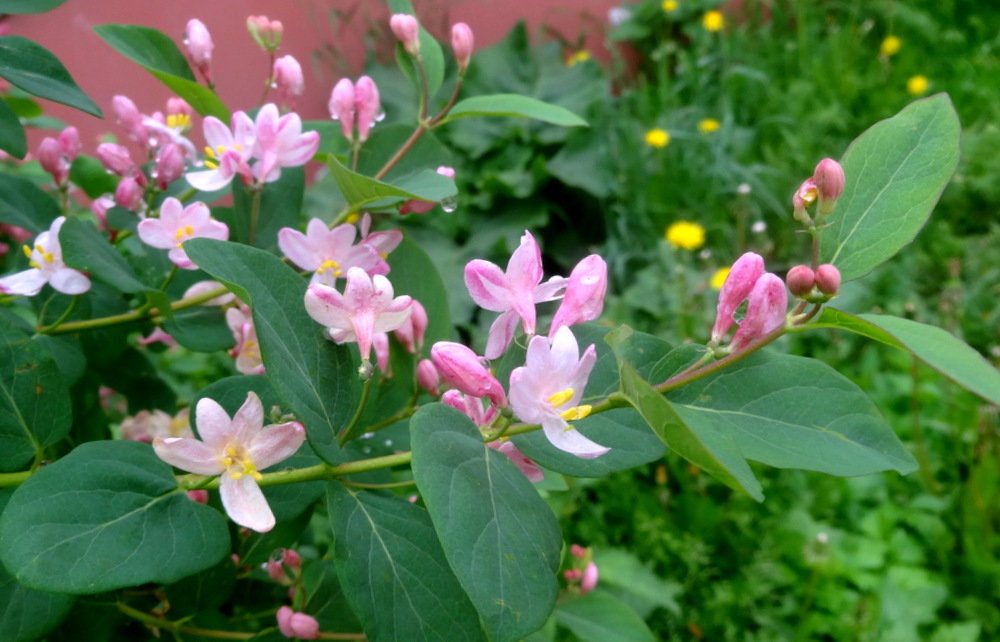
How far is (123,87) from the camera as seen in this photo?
77.1 inches

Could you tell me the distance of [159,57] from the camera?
66cm

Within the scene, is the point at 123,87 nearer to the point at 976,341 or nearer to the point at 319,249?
the point at 319,249

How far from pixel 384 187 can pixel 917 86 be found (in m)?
2.40

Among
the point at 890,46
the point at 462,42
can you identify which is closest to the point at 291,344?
the point at 462,42

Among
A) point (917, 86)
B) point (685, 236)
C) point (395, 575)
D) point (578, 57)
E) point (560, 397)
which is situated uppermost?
point (560, 397)

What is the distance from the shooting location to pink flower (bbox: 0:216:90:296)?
595 mm

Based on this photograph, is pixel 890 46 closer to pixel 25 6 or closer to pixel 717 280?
pixel 717 280

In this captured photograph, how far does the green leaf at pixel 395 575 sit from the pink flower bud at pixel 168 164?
1.04ft

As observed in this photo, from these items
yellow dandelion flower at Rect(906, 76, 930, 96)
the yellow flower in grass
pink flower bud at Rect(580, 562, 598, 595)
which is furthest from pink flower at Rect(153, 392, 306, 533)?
yellow dandelion flower at Rect(906, 76, 930, 96)

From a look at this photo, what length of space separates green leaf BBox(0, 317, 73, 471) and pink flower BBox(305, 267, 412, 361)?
20 centimetres

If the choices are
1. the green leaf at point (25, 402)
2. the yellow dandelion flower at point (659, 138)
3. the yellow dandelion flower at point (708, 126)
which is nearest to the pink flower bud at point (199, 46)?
the green leaf at point (25, 402)

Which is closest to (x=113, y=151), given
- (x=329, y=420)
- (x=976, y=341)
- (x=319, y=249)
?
(x=319, y=249)

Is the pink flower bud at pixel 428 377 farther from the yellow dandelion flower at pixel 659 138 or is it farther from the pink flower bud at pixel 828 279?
the yellow dandelion flower at pixel 659 138

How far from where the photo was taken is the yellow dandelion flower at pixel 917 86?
2463 millimetres
